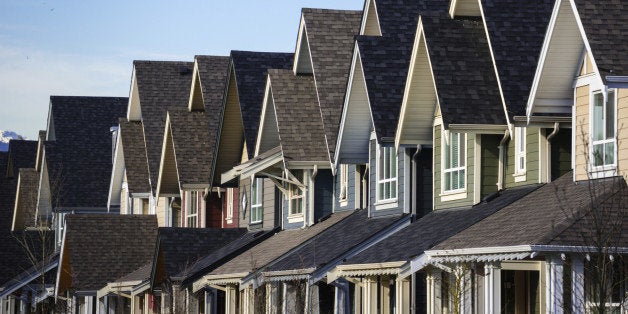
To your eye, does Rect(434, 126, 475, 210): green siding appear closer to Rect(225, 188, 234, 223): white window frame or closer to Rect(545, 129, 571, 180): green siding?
Rect(545, 129, 571, 180): green siding

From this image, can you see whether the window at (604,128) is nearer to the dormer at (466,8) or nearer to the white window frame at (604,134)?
the white window frame at (604,134)

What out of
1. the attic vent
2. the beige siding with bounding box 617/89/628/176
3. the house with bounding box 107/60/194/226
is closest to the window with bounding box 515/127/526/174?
the beige siding with bounding box 617/89/628/176

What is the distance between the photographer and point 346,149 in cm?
3366

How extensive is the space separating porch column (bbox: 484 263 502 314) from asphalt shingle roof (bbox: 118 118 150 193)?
99.8 ft

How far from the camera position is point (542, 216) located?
23125 millimetres

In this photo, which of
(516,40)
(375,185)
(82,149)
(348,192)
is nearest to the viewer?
(516,40)

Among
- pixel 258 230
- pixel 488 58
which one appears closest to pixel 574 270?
pixel 488 58

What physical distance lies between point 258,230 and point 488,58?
15752 millimetres

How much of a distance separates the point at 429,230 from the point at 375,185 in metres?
4.97

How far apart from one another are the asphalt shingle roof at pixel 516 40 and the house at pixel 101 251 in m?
25.2

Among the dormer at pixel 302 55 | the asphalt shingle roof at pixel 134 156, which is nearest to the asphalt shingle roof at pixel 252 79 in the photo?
the dormer at pixel 302 55

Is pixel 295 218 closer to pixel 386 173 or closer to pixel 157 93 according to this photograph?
pixel 386 173

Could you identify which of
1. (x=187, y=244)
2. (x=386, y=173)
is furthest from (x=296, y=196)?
(x=386, y=173)

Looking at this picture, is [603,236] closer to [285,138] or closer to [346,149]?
[346,149]
